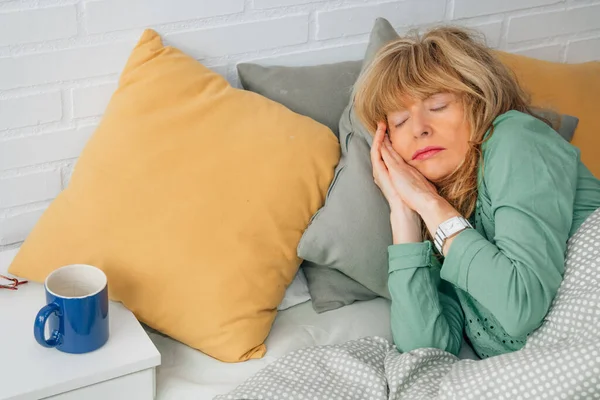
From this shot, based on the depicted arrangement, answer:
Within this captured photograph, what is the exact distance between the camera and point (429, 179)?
1.56 m

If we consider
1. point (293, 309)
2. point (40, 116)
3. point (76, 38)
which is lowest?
point (293, 309)

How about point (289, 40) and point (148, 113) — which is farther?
point (289, 40)

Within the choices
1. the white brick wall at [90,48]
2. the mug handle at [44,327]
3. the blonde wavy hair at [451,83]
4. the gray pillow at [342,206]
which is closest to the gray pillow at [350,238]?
the gray pillow at [342,206]

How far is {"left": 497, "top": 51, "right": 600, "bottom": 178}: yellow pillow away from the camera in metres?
1.88

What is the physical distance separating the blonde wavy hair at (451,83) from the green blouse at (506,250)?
0.10 feet

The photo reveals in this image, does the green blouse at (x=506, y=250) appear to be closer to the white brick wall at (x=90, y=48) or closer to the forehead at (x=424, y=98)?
the forehead at (x=424, y=98)

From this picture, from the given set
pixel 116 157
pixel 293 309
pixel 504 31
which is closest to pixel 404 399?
pixel 293 309

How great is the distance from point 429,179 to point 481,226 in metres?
0.13

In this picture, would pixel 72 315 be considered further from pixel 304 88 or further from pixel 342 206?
pixel 304 88

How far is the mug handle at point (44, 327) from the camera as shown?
1.32 metres

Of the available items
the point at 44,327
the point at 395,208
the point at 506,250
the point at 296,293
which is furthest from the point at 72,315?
the point at 506,250

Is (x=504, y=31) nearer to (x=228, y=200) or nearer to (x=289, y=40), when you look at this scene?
(x=289, y=40)

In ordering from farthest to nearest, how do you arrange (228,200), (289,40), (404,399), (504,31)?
(504,31), (289,40), (228,200), (404,399)

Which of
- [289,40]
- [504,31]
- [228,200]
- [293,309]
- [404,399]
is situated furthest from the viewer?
[504,31]
